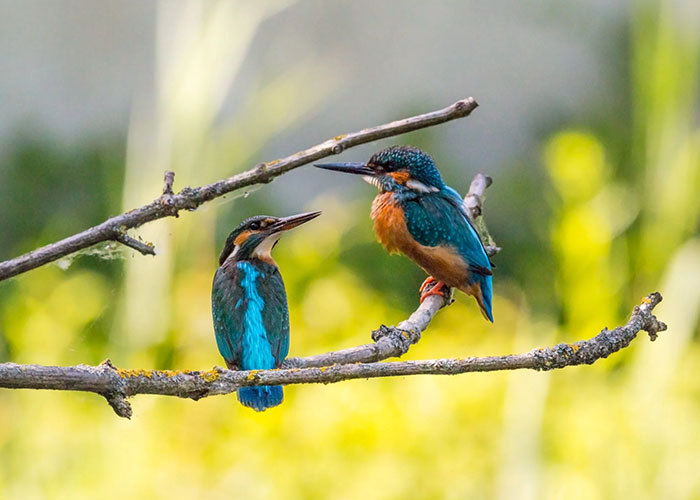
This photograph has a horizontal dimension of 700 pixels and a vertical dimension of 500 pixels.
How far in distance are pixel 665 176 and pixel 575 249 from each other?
24.0 inches

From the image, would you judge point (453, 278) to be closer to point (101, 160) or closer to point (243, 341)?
point (243, 341)

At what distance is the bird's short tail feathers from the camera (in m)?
1.16

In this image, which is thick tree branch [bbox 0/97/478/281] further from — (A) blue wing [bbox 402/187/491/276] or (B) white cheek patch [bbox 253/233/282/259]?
(A) blue wing [bbox 402/187/491/276]

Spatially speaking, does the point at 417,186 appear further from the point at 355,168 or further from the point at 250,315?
the point at 250,315

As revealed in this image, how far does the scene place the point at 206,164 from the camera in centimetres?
81

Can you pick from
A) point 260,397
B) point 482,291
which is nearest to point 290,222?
point 260,397

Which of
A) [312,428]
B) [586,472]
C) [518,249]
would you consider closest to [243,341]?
[312,428]

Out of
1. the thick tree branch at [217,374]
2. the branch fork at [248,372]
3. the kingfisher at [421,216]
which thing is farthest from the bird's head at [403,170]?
the thick tree branch at [217,374]

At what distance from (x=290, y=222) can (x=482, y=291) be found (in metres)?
0.52

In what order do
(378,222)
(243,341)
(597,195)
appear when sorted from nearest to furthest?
(243,341) → (378,222) → (597,195)

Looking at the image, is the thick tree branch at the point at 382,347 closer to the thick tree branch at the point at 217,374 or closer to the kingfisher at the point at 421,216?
the kingfisher at the point at 421,216

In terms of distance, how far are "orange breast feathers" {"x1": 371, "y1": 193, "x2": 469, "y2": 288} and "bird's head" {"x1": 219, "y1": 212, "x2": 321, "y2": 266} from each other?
0.80 ft

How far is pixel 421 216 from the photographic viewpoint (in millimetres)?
1042

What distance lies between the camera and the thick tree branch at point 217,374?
0.59 metres
